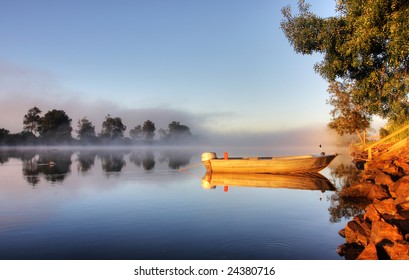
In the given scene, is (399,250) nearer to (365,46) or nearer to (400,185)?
(400,185)

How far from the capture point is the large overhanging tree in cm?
1814

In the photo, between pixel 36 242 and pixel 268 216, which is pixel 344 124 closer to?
pixel 268 216

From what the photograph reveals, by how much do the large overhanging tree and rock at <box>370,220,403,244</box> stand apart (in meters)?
10.7

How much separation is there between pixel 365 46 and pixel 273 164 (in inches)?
733

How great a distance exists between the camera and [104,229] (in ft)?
51.9

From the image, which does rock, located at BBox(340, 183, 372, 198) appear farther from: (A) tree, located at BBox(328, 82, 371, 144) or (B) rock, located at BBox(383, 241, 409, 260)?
(A) tree, located at BBox(328, 82, 371, 144)

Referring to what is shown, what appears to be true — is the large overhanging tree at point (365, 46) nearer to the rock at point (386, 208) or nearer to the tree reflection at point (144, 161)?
the rock at point (386, 208)

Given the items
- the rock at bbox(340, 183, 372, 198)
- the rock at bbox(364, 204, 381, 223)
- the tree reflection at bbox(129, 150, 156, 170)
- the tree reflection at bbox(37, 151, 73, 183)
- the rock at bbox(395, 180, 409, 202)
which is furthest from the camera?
the tree reflection at bbox(129, 150, 156, 170)

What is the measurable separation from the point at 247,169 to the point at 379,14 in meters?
22.4

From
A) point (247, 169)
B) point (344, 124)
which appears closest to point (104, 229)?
point (247, 169)

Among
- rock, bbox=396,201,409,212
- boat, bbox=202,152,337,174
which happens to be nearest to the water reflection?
boat, bbox=202,152,337,174

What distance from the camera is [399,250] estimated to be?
9.57m

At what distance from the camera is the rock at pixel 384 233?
34.4 feet

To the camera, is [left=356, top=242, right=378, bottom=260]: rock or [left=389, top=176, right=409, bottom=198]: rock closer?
[left=356, top=242, right=378, bottom=260]: rock
